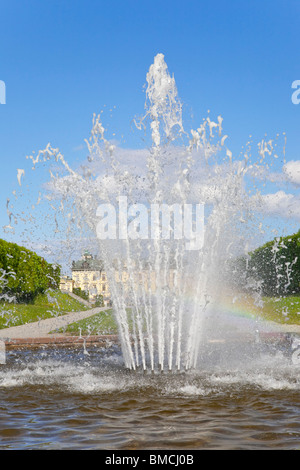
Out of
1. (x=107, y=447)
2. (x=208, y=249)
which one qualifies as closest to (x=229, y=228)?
(x=208, y=249)

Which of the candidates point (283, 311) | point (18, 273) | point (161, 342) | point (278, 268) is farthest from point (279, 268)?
point (161, 342)

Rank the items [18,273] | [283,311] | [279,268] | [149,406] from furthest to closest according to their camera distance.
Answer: [279,268], [18,273], [283,311], [149,406]

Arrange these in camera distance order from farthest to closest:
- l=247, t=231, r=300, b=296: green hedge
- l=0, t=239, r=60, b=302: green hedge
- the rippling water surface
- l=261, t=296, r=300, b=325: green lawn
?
l=247, t=231, r=300, b=296: green hedge, l=0, t=239, r=60, b=302: green hedge, l=261, t=296, r=300, b=325: green lawn, the rippling water surface

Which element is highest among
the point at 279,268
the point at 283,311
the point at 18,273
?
the point at 279,268

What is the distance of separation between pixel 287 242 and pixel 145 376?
115ft

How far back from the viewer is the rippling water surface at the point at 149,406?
5820 mm

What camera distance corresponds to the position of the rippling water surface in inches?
229

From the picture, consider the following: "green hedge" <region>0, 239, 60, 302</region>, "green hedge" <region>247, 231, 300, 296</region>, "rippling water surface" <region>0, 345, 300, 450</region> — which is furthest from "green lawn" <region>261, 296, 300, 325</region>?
"green hedge" <region>0, 239, 60, 302</region>

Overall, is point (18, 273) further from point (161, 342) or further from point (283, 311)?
point (161, 342)

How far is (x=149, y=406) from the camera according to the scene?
7.38 meters

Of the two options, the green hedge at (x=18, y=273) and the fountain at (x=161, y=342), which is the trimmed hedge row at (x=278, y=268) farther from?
the fountain at (x=161, y=342)

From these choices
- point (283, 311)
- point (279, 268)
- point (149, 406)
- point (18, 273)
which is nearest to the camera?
point (149, 406)

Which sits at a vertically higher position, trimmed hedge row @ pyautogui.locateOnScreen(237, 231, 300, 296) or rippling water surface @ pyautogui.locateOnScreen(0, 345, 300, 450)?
trimmed hedge row @ pyautogui.locateOnScreen(237, 231, 300, 296)

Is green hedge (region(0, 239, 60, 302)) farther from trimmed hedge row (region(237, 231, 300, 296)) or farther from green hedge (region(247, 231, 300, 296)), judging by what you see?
green hedge (region(247, 231, 300, 296))
